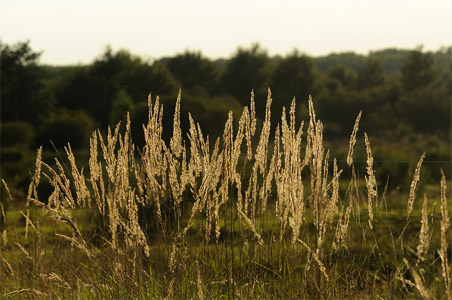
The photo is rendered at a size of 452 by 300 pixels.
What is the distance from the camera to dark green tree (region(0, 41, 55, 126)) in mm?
24156

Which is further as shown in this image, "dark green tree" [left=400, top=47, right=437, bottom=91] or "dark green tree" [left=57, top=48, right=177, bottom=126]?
"dark green tree" [left=400, top=47, right=437, bottom=91]

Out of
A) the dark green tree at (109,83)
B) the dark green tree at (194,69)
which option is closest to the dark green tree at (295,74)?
the dark green tree at (194,69)

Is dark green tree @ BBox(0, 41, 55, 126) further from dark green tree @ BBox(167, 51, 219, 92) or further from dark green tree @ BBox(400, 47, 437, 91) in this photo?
dark green tree @ BBox(400, 47, 437, 91)

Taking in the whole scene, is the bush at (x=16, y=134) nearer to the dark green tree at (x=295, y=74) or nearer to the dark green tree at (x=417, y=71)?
the dark green tree at (x=295, y=74)

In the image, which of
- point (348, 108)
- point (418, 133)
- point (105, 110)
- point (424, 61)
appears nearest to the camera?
point (105, 110)

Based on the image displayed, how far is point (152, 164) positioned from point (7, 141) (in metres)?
18.4

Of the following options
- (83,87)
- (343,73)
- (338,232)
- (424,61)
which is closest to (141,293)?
(338,232)

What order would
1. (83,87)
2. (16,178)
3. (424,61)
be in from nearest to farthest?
(16,178)
(83,87)
(424,61)

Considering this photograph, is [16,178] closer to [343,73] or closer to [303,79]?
[303,79]

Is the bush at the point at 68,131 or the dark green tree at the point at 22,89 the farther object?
the dark green tree at the point at 22,89

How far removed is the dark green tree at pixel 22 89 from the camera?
24.2 meters

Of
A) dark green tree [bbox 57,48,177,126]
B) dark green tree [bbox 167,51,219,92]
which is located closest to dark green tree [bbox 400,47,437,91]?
dark green tree [bbox 167,51,219,92]

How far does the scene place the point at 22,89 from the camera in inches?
981

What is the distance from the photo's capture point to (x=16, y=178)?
43.6 ft
